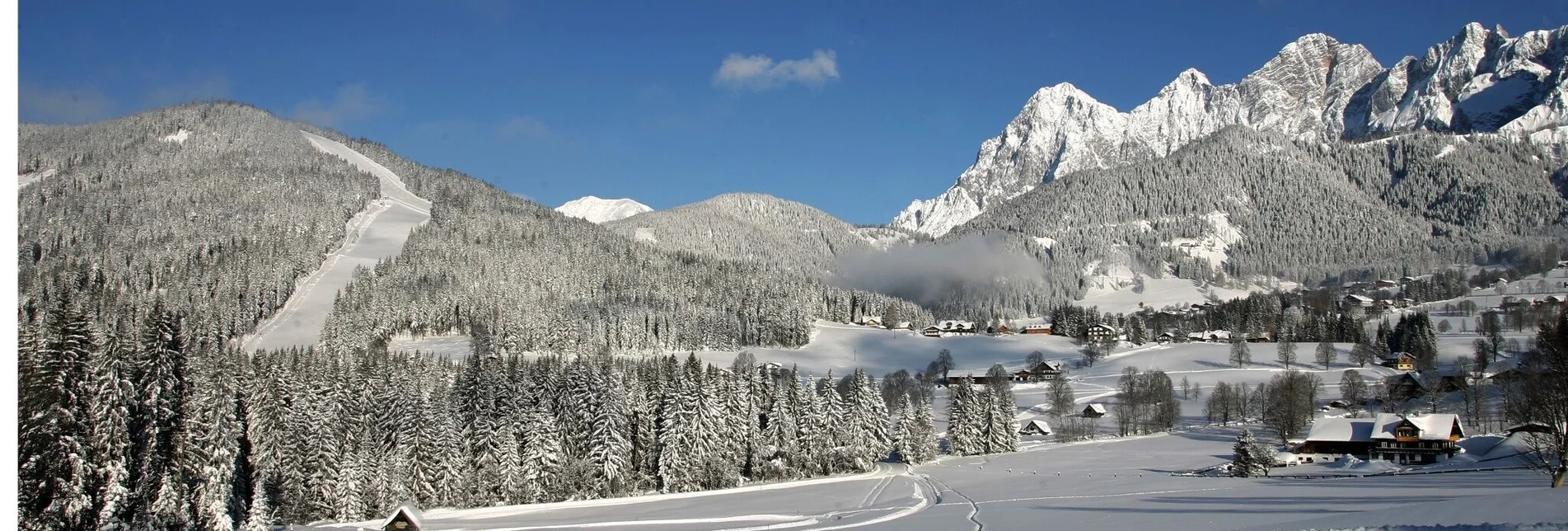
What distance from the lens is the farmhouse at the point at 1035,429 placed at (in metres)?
105

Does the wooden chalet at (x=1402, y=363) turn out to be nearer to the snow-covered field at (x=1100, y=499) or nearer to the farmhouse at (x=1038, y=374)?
the farmhouse at (x=1038, y=374)

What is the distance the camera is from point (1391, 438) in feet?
237

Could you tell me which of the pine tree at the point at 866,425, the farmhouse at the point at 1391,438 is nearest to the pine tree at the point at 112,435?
the pine tree at the point at 866,425

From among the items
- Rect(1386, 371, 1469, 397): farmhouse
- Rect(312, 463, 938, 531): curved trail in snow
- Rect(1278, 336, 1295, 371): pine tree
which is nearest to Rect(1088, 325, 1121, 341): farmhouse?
Rect(1278, 336, 1295, 371): pine tree

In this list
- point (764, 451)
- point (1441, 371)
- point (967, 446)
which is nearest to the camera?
point (764, 451)

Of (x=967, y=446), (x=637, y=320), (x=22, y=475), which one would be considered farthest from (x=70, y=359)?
(x=637, y=320)

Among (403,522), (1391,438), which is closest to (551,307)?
(403,522)

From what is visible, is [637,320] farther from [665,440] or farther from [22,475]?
[22,475]

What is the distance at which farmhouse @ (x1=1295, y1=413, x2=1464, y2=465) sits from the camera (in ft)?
230

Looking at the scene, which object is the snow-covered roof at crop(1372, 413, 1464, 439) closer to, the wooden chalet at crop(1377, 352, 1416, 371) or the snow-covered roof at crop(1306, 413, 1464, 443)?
the snow-covered roof at crop(1306, 413, 1464, 443)

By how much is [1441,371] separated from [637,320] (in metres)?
116

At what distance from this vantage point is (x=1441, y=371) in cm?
12562

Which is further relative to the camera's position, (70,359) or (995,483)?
(995,483)

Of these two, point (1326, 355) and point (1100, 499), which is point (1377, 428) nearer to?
point (1100, 499)
